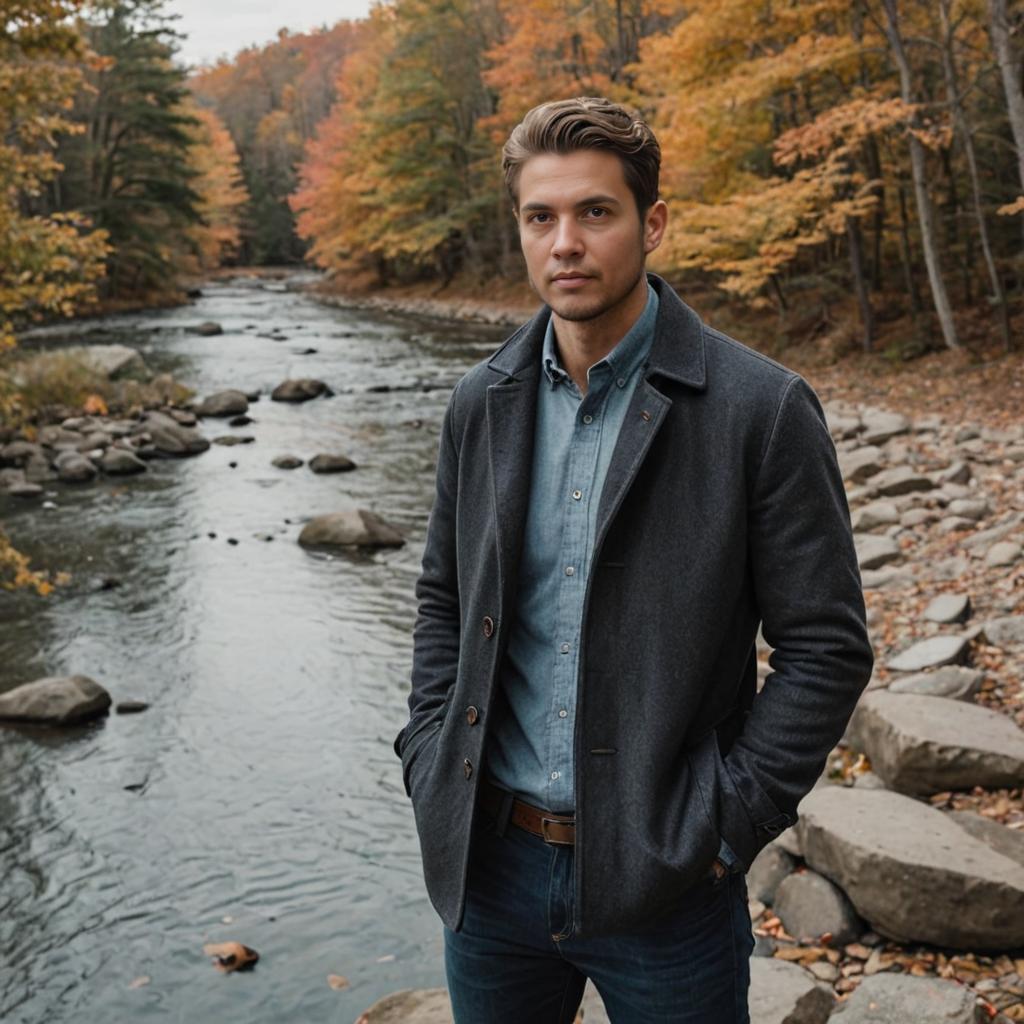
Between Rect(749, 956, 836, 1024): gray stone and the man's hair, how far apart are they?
2414 millimetres

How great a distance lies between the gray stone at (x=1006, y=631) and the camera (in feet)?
18.2

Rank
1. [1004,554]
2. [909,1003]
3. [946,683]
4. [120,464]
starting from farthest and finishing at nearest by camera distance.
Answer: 1. [120,464]
2. [1004,554]
3. [946,683]
4. [909,1003]

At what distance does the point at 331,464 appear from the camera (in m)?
14.2

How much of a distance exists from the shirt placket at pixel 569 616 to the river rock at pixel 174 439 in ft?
47.8

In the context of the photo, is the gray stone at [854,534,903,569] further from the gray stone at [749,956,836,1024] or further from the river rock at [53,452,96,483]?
the river rock at [53,452,96,483]

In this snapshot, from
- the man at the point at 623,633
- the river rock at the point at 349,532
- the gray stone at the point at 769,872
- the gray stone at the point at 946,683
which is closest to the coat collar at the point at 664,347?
the man at the point at 623,633

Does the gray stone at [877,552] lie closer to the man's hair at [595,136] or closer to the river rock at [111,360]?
the man's hair at [595,136]

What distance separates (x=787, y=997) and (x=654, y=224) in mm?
2404

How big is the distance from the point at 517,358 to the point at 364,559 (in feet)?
28.5

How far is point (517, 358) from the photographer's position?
1.97 meters

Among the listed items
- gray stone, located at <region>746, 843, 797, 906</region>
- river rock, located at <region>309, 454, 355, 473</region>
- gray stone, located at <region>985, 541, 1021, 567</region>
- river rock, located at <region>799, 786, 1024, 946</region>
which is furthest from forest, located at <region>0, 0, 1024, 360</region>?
gray stone, located at <region>985, 541, 1021, 567</region>

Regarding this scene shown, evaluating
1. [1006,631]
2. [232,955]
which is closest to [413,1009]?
[232,955]

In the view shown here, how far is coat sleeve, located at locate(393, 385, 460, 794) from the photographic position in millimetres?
2102

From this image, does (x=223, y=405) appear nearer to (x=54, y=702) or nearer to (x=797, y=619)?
(x=54, y=702)
